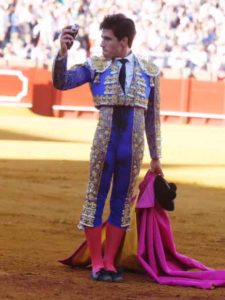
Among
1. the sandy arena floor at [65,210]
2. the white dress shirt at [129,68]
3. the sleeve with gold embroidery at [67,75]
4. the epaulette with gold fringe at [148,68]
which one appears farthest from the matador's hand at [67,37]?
the sandy arena floor at [65,210]

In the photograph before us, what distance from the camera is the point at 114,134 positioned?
416 centimetres

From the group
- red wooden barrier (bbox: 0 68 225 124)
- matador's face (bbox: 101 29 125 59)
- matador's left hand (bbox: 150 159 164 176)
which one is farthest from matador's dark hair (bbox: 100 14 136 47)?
red wooden barrier (bbox: 0 68 225 124)

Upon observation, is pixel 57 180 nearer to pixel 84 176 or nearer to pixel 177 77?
pixel 84 176

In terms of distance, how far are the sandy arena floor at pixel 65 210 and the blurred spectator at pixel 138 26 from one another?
3.16 m

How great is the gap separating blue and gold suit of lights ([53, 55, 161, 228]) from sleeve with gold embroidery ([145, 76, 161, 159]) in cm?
6

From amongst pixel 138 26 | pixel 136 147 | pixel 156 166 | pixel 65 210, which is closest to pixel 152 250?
pixel 156 166

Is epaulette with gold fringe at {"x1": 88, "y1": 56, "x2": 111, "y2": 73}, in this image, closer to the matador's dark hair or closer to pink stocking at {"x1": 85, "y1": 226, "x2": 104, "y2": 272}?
the matador's dark hair

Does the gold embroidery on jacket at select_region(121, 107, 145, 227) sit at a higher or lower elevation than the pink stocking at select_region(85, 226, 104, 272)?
higher

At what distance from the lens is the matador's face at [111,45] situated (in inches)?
161

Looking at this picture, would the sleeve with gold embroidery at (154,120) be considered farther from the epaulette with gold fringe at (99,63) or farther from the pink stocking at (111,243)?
the pink stocking at (111,243)

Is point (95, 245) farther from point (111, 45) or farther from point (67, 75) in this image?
point (111, 45)

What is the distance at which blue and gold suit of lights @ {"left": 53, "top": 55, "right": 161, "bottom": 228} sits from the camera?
4.14 metres

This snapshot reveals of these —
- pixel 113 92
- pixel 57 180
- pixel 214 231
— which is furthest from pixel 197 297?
pixel 57 180

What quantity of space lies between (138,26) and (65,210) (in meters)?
11.0
